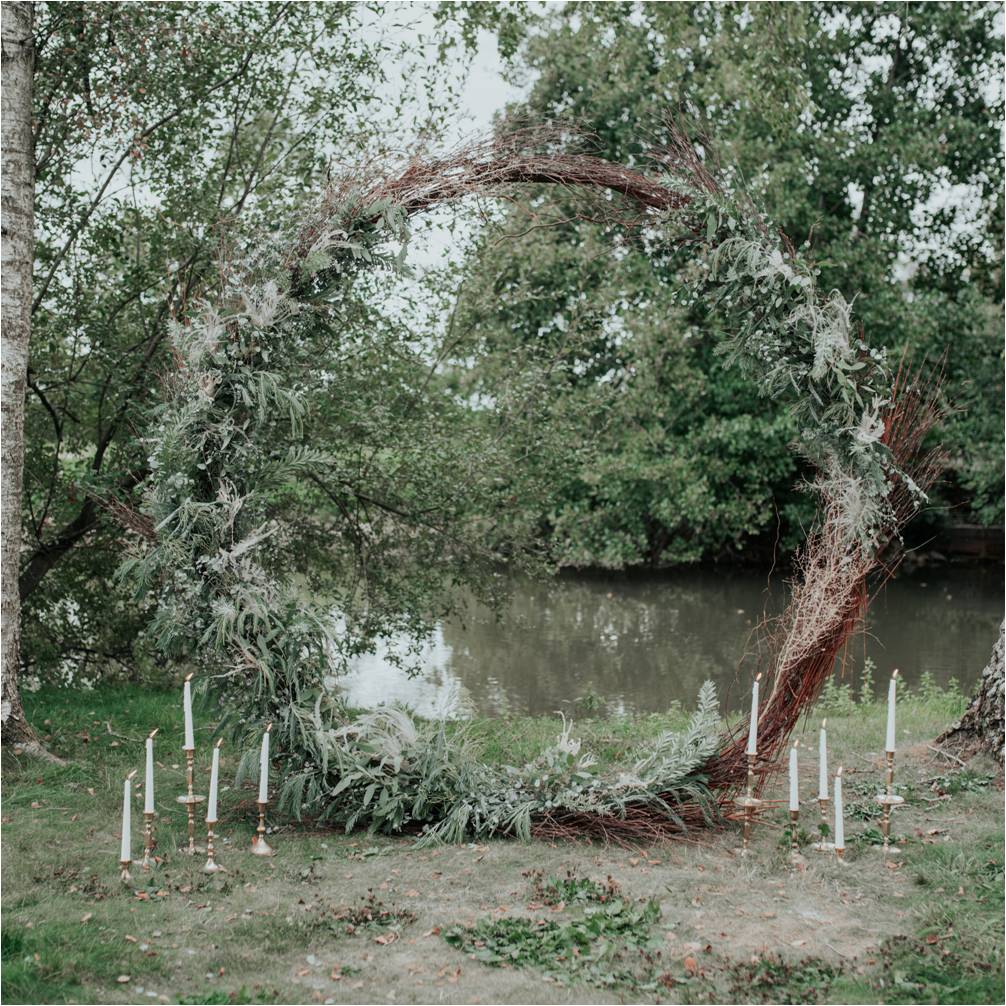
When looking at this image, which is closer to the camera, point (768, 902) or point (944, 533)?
point (768, 902)

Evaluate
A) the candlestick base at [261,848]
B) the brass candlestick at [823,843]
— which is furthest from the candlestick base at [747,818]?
the candlestick base at [261,848]

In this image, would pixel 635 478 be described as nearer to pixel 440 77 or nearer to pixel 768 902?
pixel 440 77

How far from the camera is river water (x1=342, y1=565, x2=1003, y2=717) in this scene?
12.1 m

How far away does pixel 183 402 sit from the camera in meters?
6.29

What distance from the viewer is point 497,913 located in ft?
15.7

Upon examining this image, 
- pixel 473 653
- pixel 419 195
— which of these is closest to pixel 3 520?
pixel 419 195

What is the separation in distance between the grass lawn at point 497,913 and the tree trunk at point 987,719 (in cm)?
26

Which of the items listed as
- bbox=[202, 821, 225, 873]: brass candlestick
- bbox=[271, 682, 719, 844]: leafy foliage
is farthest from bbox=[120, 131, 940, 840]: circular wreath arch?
bbox=[202, 821, 225, 873]: brass candlestick

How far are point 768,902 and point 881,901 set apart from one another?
21.5 inches

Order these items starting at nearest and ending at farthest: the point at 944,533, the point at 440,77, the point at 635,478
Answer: the point at 440,77 → the point at 635,478 → the point at 944,533

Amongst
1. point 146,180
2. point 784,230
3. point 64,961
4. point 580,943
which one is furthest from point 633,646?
point 64,961

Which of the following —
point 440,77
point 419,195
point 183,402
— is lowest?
point 183,402

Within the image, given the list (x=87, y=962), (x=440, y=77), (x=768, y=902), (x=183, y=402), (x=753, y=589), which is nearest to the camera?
(x=87, y=962)

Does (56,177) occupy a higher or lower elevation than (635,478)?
higher
